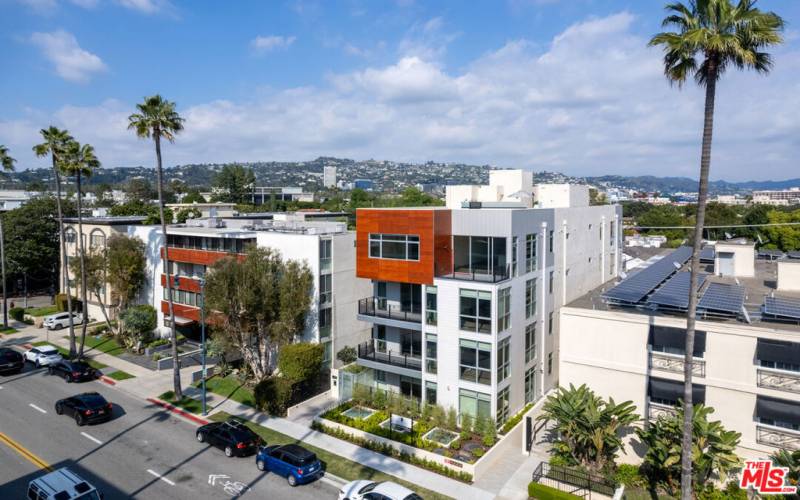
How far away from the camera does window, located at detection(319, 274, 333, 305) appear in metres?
35.7

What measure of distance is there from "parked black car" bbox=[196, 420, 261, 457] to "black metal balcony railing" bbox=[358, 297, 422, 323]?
9536 millimetres

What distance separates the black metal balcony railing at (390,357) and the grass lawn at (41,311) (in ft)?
138

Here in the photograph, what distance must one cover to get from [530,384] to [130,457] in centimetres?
2201

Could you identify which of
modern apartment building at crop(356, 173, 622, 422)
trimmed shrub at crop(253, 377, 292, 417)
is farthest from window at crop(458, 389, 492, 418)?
trimmed shrub at crop(253, 377, 292, 417)

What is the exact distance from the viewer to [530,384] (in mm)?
31344

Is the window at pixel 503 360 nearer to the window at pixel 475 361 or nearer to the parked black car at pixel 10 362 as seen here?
the window at pixel 475 361

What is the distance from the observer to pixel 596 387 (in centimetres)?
2528

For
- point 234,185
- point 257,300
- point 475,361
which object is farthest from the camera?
point 234,185

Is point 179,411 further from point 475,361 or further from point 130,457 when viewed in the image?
point 475,361

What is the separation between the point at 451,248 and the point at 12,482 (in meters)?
23.1

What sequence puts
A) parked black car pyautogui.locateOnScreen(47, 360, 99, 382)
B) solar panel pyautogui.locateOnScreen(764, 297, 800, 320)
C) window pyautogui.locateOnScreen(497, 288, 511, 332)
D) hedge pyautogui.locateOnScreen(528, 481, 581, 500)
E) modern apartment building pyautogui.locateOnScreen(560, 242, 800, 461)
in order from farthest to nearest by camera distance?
parked black car pyautogui.locateOnScreen(47, 360, 99, 382) < window pyautogui.locateOnScreen(497, 288, 511, 332) < solar panel pyautogui.locateOnScreen(764, 297, 800, 320) < modern apartment building pyautogui.locateOnScreen(560, 242, 800, 461) < hedge pyautogui.locateOnScreen(528, 481, 581, 500)

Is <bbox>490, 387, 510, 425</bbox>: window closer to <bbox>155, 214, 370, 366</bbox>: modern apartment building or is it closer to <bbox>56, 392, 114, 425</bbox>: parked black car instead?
<bbox>155, 214, 370, 366</bbox>: modern apartment building

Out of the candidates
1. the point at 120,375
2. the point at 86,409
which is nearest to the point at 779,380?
the point at 86,409

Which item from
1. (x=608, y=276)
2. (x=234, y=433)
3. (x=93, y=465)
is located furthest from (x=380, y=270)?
(x=608, y=276)
